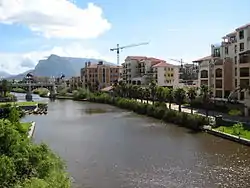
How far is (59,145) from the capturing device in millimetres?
29938

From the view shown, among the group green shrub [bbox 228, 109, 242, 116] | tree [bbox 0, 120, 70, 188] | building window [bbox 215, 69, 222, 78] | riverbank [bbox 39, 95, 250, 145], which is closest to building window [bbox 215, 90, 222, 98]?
building window [bbox 215, 69, 222, 78]

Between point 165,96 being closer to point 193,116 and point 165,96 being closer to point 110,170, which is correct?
point 193,116

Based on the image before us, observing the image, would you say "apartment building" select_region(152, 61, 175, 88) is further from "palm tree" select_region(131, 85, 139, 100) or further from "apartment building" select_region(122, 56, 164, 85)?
"palm tree" select_region(131, 85, 139, 100)

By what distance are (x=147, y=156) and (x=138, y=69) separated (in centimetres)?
6227

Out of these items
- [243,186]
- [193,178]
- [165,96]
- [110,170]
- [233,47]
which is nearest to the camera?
[243,186]

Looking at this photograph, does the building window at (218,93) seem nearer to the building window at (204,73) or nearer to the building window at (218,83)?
the building window at (218,83)

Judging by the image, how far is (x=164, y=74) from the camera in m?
78.3

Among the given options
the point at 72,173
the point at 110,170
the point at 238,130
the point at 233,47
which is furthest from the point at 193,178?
the point at 233,47

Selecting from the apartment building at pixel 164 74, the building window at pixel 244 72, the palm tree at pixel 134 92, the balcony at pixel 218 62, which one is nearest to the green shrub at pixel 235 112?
the building window at pixel 244 72

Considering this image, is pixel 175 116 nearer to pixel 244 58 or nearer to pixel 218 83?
pixel 244 58

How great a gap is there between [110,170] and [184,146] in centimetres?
886

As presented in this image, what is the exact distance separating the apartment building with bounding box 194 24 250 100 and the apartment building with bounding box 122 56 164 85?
2704cm

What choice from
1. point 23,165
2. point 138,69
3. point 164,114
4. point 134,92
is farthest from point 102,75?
point 23,165

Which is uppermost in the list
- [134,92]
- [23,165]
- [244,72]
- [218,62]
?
[218,62]
